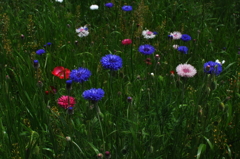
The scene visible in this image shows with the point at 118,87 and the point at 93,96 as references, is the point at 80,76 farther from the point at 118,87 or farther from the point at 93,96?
the point at 118,87

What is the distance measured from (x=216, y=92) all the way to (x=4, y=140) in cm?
127

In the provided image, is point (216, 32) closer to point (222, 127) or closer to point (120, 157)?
point (222, 127)

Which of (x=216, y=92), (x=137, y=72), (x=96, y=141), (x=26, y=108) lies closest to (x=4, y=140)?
(x=26, y=108)

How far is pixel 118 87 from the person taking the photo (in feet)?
6.02

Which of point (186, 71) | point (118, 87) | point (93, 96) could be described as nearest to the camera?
point (93, 96)

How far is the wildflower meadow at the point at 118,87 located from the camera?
126cm

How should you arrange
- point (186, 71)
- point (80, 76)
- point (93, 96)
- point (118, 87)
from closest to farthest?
point (93, 96), point (80, 76), point (186, 71), point (118, 87)

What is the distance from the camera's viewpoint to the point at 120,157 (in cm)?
124

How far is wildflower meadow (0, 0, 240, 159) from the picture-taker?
1.26 metres

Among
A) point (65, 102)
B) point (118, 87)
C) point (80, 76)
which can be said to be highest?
point (80, 76)

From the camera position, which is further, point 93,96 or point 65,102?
point 65,102

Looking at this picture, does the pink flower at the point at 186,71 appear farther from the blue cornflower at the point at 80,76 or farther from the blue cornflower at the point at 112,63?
the blue cornflower at the point at 80,76

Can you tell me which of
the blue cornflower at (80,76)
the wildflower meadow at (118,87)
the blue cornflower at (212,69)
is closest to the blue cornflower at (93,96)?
the wildflower meadow at (118,87)

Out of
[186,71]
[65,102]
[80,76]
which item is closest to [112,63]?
[80,76]
